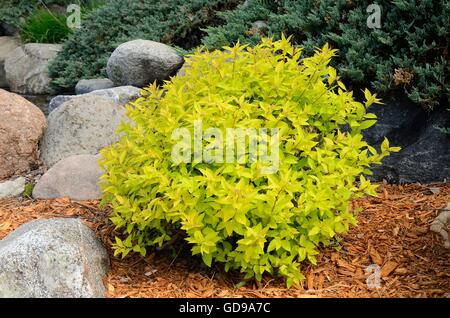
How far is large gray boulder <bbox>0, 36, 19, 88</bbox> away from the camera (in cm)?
1075

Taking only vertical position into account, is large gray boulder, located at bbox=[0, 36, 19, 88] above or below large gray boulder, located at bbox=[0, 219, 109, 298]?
below

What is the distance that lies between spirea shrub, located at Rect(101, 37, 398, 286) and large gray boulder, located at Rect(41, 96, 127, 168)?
1.93 meters

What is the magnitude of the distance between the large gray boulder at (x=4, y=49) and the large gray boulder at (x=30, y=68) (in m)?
0.43

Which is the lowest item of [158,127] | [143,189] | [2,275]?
[2,275]

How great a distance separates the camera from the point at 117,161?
11.9 feet

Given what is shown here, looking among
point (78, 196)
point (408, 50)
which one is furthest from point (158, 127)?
point (408, 50)

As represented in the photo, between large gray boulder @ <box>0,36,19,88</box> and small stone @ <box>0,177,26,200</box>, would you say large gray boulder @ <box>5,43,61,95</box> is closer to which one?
large gray boulder @ <box>0,36,19,88</box>

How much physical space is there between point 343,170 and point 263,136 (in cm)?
55

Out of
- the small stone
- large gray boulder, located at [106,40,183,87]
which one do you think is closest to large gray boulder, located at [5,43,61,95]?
large gray boulder, located at [106,40,183,87]

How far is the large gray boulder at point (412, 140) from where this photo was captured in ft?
15.7

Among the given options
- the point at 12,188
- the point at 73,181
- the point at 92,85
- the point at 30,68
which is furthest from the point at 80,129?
the point at 30,68
